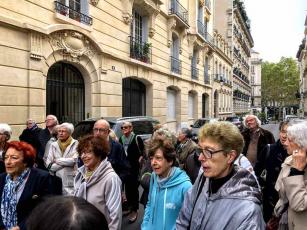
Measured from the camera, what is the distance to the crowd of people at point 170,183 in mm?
2021

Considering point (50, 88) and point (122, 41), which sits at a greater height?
point (122, 41)

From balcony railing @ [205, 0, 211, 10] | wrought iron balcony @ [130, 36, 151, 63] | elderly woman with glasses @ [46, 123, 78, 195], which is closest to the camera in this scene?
elderly woman with glasses @ [46, 123, 78, 195]

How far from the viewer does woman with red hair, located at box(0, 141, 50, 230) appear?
3.20 meters

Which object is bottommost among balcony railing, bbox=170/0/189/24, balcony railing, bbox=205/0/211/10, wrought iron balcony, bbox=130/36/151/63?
wrought iron balcony, bbox=130/36/151/63

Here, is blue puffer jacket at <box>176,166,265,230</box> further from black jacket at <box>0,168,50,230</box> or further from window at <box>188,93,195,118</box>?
window at <box>188,93,195,118</box>

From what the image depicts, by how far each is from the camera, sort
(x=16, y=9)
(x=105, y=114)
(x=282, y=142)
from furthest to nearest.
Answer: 1. (x=105, y=114)
2. (x=16, y=9)
3. (x=282, y=142)

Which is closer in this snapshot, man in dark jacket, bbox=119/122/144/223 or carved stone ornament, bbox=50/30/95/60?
man in dark jacket, bbox=119/122/144/223

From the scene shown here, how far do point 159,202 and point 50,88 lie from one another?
8959 mm

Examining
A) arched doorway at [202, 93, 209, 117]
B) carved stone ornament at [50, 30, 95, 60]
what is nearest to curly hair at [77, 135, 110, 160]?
carved stone ornament at [50, 30, 95, 60]

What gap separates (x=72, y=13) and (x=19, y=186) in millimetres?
9122

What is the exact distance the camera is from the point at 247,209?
203 cm

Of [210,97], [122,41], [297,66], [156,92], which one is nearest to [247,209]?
[122,41]

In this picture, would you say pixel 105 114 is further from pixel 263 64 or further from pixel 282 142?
pixel 263 64

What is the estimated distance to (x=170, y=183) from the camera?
2994 millimetres
